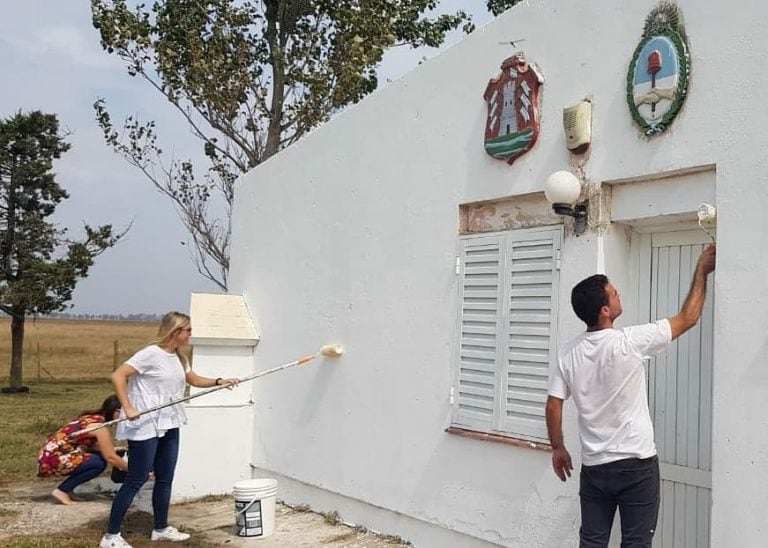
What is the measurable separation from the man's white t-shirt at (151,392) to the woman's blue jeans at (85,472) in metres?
1.82

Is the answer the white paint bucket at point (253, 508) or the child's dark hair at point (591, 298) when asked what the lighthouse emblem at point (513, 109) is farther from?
the white paint bucket at point (253, 508)

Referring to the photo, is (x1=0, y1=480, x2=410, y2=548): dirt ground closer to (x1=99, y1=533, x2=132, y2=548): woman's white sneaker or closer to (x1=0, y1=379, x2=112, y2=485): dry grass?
(x1=99, y1=533, x2=132, y2=548): woman's white sneaker

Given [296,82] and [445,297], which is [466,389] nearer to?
[445,297]

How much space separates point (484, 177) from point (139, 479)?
327cm

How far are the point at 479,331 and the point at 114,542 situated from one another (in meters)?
3.04

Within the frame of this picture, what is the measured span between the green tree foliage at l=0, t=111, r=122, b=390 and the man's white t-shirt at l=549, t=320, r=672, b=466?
58.7 feet

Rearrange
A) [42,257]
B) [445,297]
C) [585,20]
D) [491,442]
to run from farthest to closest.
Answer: [42,257] → [445,297] → [491,442] → [585,20]

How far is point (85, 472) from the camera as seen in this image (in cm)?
789

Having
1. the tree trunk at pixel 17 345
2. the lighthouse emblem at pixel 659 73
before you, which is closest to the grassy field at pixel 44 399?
the tree trunk at pixel 17 345

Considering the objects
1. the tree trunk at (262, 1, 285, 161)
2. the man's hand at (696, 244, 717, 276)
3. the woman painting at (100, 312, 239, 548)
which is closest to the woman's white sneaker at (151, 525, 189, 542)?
the woman painting at (100, 312, 239, 548)

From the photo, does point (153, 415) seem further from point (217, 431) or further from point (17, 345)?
point (17, 345)

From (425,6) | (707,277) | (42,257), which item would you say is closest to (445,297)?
(707,277)

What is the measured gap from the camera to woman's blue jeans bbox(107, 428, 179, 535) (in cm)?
614

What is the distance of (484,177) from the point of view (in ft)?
19.1
